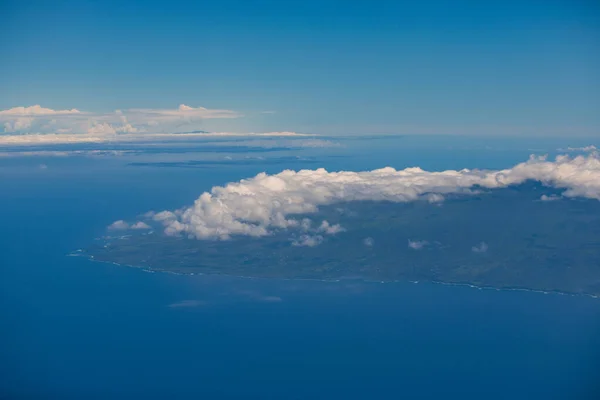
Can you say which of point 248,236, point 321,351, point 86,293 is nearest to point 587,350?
point 321,351

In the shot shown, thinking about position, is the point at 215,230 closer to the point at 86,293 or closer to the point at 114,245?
the point at 114,245

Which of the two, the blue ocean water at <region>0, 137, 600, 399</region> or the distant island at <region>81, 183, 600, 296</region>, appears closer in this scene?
the blue ocean water at <region>0, 137, 600, 399</region>

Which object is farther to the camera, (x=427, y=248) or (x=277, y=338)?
(x=427, y=248)

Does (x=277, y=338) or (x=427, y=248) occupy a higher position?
(x=427, y=248)
